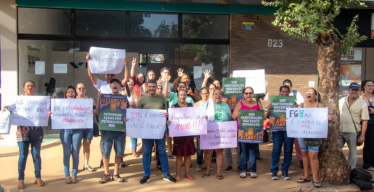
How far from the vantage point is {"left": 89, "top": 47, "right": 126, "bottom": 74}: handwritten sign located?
6.39 meters

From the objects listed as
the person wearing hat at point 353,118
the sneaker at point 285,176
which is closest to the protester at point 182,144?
the sneaker at point 285,176

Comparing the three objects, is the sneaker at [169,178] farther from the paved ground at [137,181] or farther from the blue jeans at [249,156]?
the blue jeans at [249,156]

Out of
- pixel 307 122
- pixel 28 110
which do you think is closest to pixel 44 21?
pixel 28 110

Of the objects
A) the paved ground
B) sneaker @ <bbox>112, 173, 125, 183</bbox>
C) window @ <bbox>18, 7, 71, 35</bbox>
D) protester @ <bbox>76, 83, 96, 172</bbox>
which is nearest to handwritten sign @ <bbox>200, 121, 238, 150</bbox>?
the paved ground

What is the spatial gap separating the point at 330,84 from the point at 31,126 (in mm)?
5587

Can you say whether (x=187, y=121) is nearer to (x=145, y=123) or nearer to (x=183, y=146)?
(x=183, y=146)

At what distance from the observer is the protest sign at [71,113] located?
5.62 metres

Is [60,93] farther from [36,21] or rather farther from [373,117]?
[373,117]

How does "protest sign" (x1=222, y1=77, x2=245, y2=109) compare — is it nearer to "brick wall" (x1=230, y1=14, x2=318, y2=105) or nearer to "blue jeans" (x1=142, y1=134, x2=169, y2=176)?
"blue jeans" (x1=142, y1=134, x2=169, y2=176)

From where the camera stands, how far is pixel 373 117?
670 centimetres

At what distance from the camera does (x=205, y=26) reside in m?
9.93

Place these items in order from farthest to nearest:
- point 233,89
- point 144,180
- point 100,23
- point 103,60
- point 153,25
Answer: point 153,25
point 100,23
point 233,89
point 103,60
point 144,180

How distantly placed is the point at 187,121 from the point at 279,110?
6.08ft

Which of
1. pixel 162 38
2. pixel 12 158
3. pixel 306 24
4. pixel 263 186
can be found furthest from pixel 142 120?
pixel 162 38
